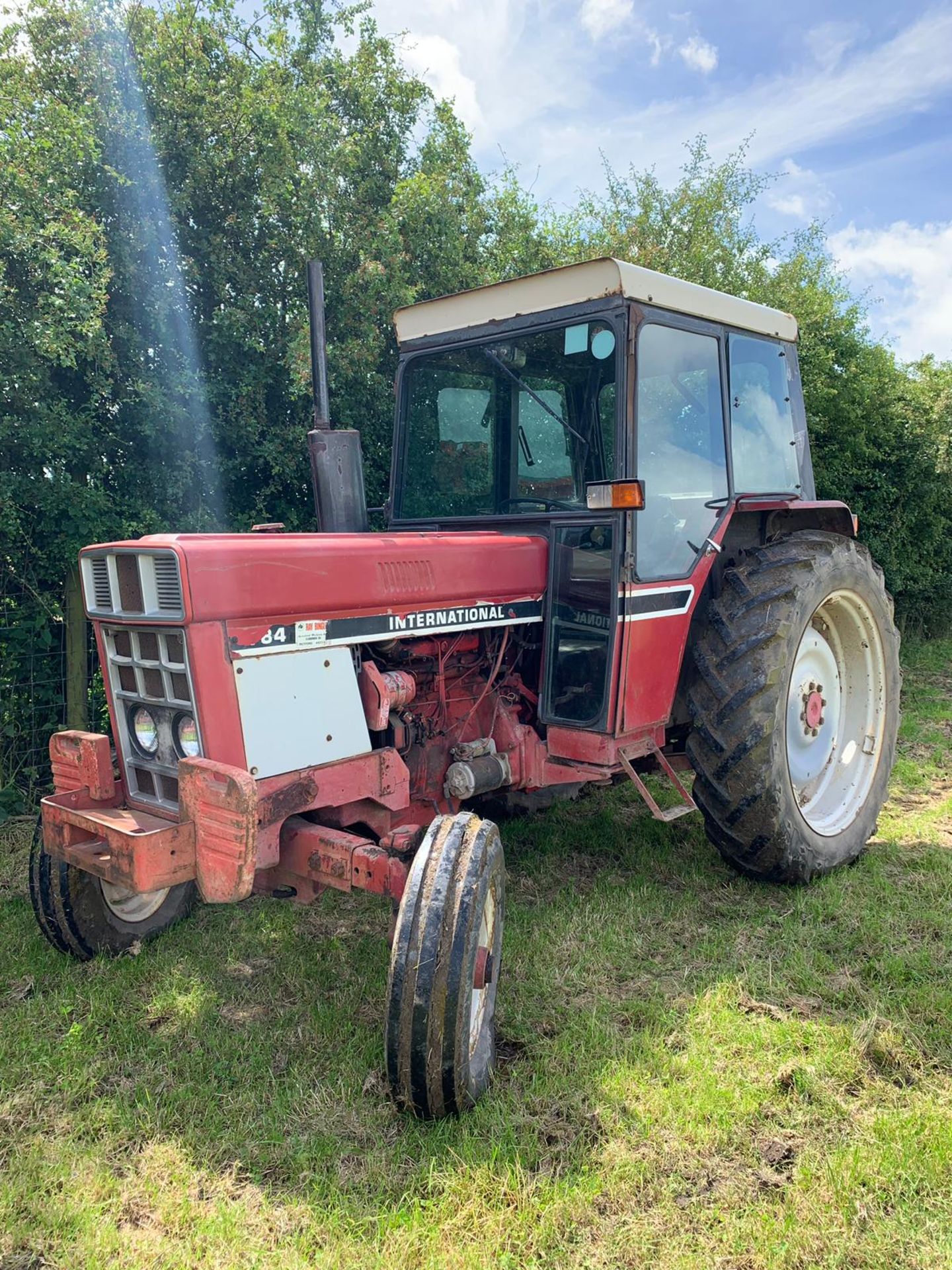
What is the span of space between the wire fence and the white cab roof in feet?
7.81

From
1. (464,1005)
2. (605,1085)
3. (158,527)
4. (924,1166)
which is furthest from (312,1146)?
(158,527)

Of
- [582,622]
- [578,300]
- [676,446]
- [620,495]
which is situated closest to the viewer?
[620,495]

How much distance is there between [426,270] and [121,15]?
8.09 feet

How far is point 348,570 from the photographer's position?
2.71 m

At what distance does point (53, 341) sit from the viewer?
4.02 meters

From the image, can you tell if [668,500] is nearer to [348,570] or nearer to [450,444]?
[450,444]

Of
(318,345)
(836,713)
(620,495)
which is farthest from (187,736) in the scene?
(836,713)

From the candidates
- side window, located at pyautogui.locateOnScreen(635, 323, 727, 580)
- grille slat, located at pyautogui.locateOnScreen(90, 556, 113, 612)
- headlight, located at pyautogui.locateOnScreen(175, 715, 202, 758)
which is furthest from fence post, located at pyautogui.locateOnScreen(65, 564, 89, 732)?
side window, located at pyautogui.locateOnScreen(635, 323, 727, 580)

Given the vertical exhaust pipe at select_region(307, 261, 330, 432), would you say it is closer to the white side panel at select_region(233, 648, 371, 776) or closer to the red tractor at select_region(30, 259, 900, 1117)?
the red tractor at select_region(30, 259, 900, 1117)

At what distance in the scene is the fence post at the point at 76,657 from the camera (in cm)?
463

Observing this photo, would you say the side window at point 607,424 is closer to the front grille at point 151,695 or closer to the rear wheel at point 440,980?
the rear wheel at point 440,980

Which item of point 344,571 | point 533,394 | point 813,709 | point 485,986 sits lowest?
point 485,986

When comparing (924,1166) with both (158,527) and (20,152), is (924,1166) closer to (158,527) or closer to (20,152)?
(158,527)

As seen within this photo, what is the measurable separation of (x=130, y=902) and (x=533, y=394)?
2.41m
